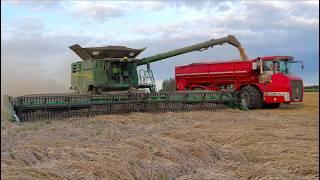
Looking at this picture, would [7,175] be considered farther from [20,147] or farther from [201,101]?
[201,101]

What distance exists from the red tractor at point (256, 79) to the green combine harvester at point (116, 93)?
3.50 feet

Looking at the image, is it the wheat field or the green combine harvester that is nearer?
the wheat field

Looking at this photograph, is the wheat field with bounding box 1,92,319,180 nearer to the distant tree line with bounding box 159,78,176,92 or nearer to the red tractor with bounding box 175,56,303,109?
the red tractor with bounding box 175,56,303,109

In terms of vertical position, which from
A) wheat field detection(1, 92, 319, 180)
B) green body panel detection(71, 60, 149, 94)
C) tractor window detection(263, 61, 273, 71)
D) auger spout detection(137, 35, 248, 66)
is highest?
auger spout detection(137, 35, 248, 66)

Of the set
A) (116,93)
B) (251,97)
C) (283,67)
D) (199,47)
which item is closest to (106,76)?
(116,93)

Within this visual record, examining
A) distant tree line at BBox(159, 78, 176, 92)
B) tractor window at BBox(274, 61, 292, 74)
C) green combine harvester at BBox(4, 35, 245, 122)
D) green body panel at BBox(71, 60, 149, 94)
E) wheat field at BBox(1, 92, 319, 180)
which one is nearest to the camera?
wheat field at BBox(1, 92, 319, 180)

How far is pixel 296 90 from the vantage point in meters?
19.8

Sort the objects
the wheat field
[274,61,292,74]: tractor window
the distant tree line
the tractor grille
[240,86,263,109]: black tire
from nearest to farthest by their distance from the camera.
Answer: the wheat field → the tractor grille → [240,86,263,109]: black tire → [274,61,292,74]: tractor window → the distant tree line

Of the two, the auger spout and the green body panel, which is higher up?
the auger spout

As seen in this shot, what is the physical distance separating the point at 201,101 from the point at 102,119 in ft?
18.4

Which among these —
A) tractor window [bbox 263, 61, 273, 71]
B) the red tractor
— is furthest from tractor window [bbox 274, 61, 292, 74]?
tractor window [bbox 263, 61, 273, 71]

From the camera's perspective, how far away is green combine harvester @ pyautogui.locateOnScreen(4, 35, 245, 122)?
48.7ft

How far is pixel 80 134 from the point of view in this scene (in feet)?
31.6

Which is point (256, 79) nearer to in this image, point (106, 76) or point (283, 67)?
point (283, 67)
